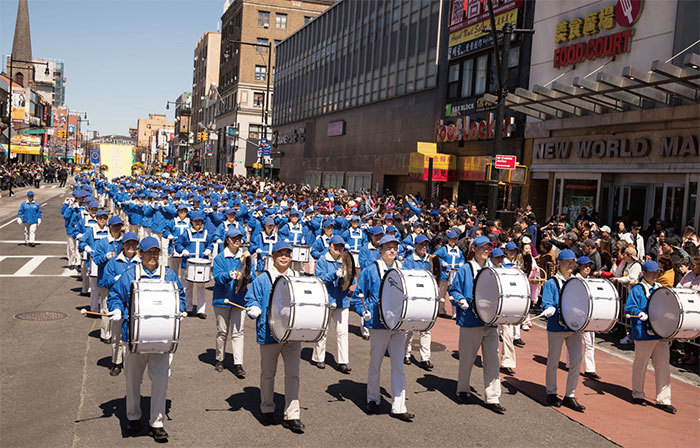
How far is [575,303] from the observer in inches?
327

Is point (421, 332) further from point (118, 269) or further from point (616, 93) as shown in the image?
point (616, 93)

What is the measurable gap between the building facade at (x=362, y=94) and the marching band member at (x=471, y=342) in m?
27.0

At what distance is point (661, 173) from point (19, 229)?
24.1m

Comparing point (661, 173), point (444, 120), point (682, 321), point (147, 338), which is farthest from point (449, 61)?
point (147, 338)

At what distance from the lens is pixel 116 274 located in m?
8.73

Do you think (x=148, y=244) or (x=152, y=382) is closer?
(x=152, y=382)

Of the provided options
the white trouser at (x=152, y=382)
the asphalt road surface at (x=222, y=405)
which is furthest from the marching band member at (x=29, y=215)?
the white trouser at (x=152, y=382)

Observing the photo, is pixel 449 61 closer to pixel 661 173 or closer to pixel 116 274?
pixel 661 173

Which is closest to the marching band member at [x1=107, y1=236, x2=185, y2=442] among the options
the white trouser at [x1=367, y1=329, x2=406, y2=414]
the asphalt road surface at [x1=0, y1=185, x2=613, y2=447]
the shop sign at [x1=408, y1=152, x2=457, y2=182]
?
the asphalt road surface at [x1=0, y1=185, x2=613, y2=447]

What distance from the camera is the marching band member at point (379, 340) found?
7715mm

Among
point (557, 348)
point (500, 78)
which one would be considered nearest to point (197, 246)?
point (557, 348)

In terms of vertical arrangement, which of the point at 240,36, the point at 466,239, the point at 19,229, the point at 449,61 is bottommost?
the point at 19,229

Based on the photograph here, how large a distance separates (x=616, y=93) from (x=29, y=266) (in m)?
17.1

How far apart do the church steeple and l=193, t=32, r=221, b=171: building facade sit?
3163cm
